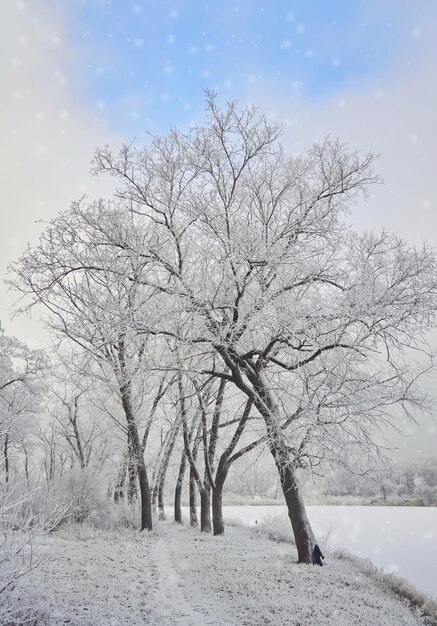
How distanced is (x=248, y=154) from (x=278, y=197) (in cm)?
130

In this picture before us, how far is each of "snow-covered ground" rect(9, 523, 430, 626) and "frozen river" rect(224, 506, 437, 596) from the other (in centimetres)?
309

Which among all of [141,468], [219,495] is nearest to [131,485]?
[141,468]

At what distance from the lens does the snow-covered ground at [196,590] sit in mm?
6668

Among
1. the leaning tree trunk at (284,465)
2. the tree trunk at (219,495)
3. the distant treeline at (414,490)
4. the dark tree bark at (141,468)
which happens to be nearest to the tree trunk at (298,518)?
the leaning tree trunk at (284,465)

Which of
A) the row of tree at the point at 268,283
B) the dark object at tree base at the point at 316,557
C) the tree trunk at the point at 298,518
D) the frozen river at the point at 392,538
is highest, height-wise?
the row of tree at the point at 268,283

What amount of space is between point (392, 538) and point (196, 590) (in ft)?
48.9

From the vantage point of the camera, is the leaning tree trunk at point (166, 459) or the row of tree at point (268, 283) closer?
the row of tree at point (268, 283)

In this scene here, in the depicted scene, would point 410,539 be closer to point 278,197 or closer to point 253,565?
point 253,565

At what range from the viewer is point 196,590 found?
833 cm

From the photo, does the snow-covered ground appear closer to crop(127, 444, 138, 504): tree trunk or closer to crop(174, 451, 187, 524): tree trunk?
crop(127, 444, 138, 504): tree trunk

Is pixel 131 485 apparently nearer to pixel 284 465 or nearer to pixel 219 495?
pixel 219 495

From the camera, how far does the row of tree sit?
9.98 m

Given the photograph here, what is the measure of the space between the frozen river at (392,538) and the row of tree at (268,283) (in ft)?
15.5

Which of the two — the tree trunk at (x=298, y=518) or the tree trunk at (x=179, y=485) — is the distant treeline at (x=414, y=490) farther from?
the tree trunk at (x=298, y=518)
